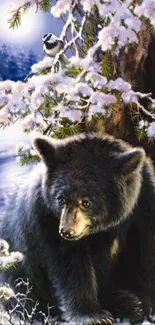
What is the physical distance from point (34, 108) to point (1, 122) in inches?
6.5

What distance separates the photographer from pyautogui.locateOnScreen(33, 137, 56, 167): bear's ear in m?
2.53

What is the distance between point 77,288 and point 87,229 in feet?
1.00

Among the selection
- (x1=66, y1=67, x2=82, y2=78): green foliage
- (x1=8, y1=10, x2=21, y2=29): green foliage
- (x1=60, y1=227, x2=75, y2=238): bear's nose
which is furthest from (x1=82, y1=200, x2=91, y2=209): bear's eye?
(x1=8, y1=10, x2=21, y2=29): green foliage

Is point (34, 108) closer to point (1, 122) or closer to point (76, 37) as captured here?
point (1, 122)

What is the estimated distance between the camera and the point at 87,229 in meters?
2.52

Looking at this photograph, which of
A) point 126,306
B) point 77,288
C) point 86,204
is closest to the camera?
point 86,204

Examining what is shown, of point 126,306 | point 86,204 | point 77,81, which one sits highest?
point 77,81

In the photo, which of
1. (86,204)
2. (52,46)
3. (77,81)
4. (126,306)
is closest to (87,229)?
(86,204)

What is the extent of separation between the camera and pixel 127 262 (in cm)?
282

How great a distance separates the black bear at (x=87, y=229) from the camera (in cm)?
253

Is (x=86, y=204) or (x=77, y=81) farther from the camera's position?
(x=77, y=81)

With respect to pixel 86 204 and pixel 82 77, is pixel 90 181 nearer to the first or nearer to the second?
pixel 86 204

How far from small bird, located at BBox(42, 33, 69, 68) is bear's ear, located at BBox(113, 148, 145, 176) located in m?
0.59

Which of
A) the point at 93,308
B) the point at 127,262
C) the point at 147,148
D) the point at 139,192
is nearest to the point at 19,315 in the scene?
the point at 93,308
